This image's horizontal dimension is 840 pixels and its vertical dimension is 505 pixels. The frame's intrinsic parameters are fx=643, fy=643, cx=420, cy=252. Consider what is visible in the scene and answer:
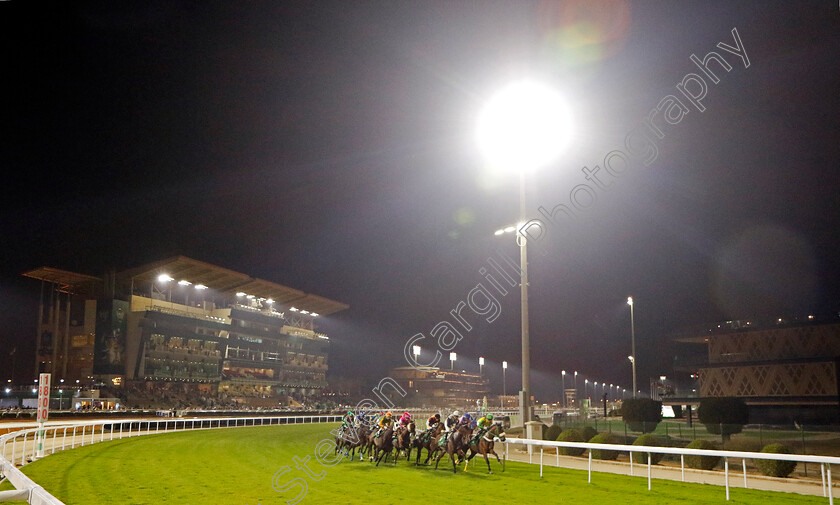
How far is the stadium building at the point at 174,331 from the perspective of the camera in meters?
63.1

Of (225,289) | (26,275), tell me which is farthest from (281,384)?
(26,275)

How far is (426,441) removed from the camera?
14430 mm

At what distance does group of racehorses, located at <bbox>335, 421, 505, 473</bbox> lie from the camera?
Result: 13094mm

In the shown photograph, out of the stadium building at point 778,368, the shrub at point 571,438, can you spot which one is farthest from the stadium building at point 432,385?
the shrub at point 571,438

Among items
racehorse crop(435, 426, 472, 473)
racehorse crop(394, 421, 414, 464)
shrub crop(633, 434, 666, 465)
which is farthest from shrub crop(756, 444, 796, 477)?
racehorse crop(394, 421, 414, 464)

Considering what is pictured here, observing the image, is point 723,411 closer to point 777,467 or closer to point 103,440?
point 777,467

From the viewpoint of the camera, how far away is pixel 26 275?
63.0 m

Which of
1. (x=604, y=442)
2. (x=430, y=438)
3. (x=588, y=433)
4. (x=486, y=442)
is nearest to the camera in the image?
(x=486, y=442)

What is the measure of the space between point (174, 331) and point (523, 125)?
60679 millimetres

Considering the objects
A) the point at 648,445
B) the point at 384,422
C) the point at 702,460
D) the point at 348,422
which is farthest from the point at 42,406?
the point at 702,460

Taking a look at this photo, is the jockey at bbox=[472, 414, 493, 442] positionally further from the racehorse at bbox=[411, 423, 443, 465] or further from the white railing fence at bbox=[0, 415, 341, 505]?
the white railing fence at bbox=[0, 415, 341, 505]

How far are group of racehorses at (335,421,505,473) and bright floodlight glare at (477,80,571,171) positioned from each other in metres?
7.46

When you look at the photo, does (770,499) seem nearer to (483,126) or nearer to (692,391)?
(483,126)

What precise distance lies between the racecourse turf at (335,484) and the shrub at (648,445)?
3.68 m
